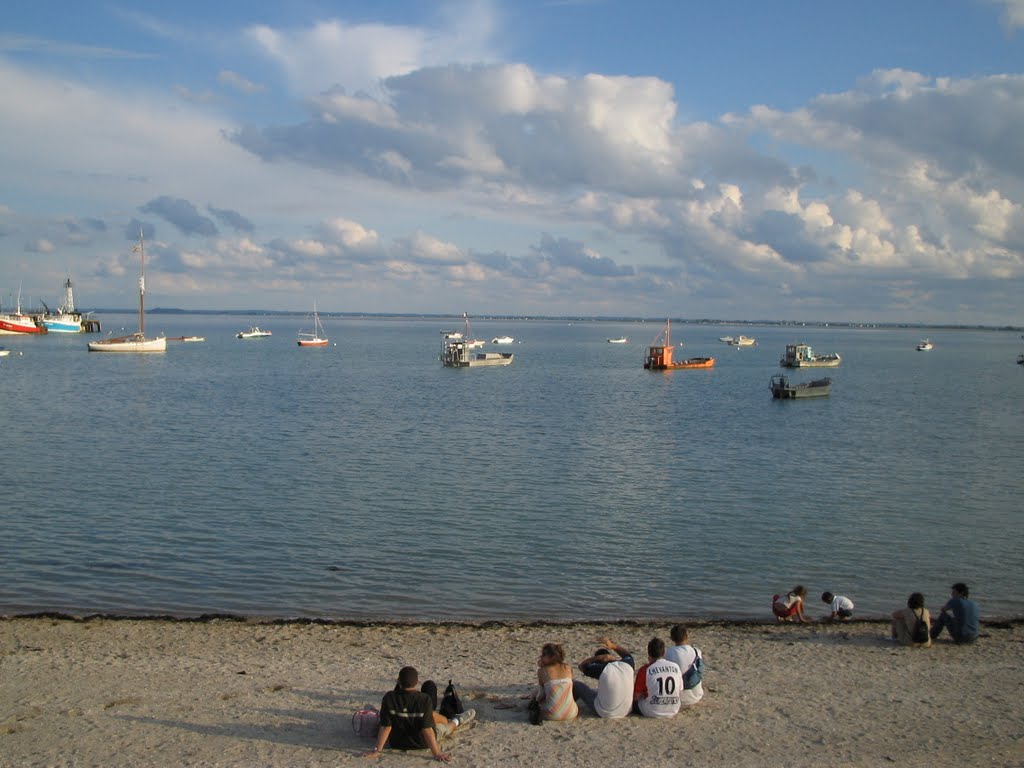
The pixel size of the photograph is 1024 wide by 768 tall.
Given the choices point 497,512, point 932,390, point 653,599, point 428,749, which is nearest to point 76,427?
point 497,512

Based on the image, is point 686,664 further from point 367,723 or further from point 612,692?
point 367,723

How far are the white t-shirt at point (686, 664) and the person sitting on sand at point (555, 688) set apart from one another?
159 cm

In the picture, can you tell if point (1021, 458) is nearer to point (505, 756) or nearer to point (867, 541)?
point (867, 541)

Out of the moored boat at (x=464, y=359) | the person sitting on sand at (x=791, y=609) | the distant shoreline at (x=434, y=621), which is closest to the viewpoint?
the distant shoreline at (x=434, y=621)

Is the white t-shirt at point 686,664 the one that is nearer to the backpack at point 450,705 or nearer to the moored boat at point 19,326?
the backpack at point 450,705

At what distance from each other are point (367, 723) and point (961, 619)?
10462 mm

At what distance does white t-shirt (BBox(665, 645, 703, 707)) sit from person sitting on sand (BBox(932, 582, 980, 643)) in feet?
19.3

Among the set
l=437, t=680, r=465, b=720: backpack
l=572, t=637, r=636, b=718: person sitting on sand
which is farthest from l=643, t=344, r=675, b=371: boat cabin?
l=437, t=680, r=465, b=720: backpack

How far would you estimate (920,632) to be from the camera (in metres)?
15.5

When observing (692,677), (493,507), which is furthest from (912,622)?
(493,507)

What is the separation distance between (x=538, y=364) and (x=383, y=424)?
2847 inches

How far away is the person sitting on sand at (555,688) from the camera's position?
1168 centimetres

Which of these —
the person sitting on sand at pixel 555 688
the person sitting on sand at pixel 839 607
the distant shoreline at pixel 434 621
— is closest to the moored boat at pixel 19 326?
the distant shoreline at pixel 434 621

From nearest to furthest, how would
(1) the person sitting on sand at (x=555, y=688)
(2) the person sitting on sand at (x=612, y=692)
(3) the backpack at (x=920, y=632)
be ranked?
1. (1) the person sitting on sand at (x=555, y=688)
2. (2) the person sitting on sand at (x=612, y=692)
3. (3) the backpack at (x=920, y=632)
